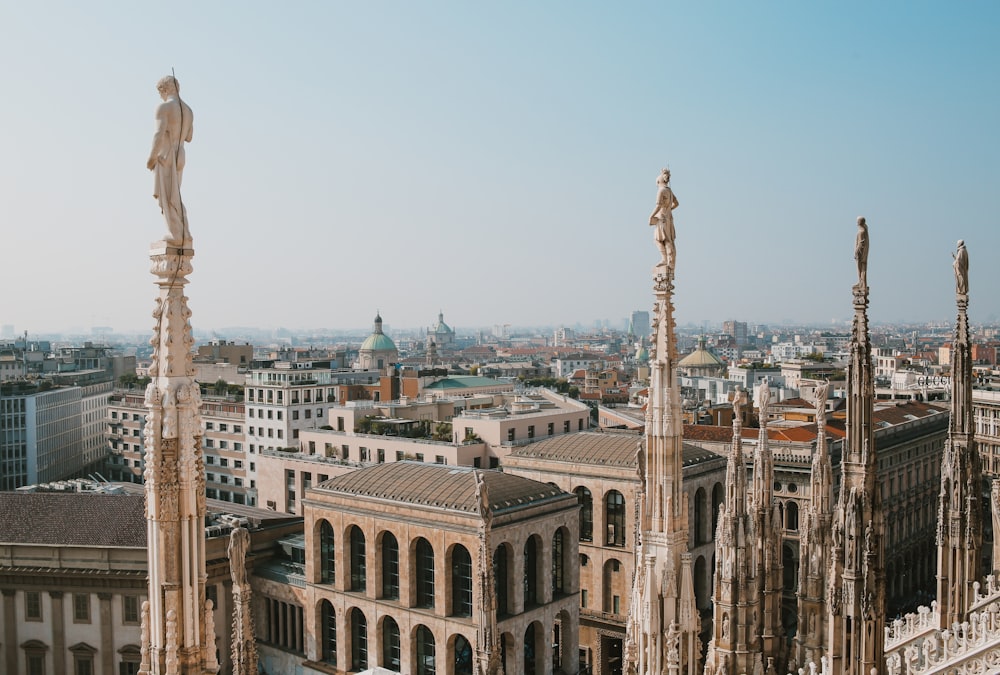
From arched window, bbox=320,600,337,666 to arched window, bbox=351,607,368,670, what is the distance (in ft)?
4.72

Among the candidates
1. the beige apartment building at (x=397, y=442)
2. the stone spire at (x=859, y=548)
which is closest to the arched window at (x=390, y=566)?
the beige apartment building at (x=397, y=442)

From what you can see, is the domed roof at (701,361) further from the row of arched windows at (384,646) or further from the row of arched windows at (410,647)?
the row of arched windows at (384,646)

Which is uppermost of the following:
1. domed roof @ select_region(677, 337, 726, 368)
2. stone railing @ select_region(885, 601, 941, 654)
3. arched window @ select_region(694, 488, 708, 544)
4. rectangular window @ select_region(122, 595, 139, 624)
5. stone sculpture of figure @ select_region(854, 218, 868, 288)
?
stone sculpture of figure @ select_region(854, 218, 868, 288)

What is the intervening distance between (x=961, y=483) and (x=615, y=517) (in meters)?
26.2

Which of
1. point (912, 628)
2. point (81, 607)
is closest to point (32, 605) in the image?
point (81, 607)

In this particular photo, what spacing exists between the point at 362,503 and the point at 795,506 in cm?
2515

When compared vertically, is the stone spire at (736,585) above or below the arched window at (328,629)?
above

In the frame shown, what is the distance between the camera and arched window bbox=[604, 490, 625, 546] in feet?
148

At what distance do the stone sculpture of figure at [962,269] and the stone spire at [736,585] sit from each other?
18.4ft

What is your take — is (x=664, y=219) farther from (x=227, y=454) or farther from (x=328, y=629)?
(x=227, y=454)

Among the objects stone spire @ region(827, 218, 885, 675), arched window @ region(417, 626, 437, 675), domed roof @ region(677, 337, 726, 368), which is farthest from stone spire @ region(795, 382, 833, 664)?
domed roof @ region(677, 337, 726, 368)

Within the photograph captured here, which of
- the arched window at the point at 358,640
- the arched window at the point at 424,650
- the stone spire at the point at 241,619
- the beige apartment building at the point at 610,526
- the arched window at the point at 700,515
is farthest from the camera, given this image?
the arched window at the point at 700,515

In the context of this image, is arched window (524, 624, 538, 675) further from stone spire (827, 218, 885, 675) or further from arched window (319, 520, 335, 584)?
stone spire (827, 218, 885, 675)

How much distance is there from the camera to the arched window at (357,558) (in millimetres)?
41281
